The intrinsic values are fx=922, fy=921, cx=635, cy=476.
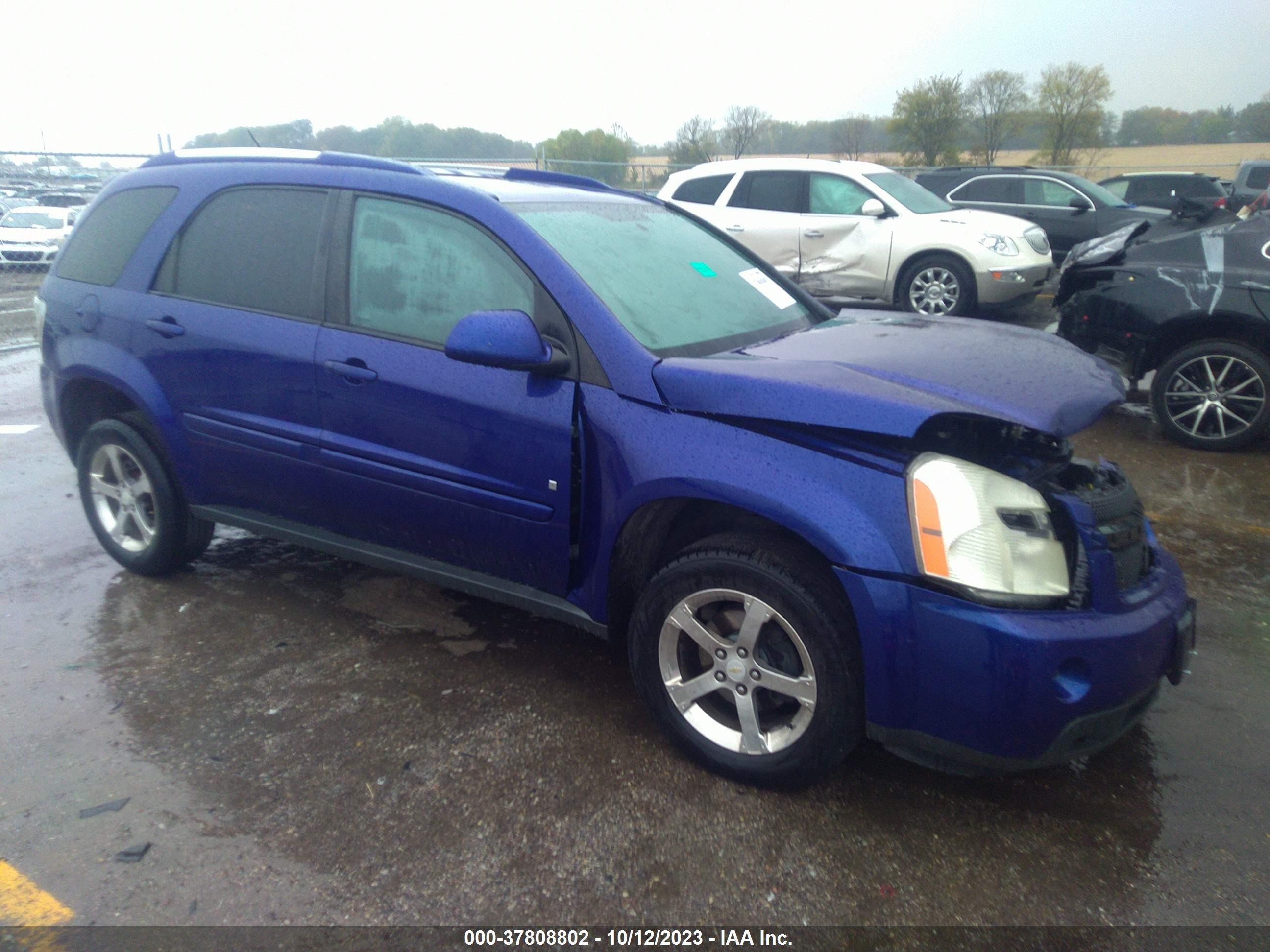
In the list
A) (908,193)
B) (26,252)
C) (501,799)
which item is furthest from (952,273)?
(26,252)

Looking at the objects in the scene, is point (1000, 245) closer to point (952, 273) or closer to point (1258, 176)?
point (952, 273)

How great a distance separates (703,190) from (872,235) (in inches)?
85.0

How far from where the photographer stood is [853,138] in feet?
92.4


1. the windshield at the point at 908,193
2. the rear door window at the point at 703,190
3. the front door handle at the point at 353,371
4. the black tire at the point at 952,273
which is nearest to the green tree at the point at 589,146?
the rear door window at the point at 703,190

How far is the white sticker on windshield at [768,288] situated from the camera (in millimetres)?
3732

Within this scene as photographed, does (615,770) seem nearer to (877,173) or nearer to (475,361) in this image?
(475,361)

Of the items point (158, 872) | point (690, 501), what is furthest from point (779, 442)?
point (158, 872)

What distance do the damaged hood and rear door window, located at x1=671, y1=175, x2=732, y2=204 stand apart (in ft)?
27.1

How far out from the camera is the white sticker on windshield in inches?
147

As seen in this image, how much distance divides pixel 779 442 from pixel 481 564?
3.98ft

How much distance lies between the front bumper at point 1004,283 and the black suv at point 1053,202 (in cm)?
361

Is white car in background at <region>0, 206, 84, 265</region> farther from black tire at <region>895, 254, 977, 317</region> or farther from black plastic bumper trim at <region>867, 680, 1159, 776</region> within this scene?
black plastic bumper trim at <region>867, 680, 1159, 776</region>

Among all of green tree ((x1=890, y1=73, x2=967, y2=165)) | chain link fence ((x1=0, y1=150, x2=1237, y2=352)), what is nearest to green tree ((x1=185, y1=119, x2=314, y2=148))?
chain link fence ((x1=0, y1=150, x2=1237, y2=352))

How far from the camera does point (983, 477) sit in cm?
245
